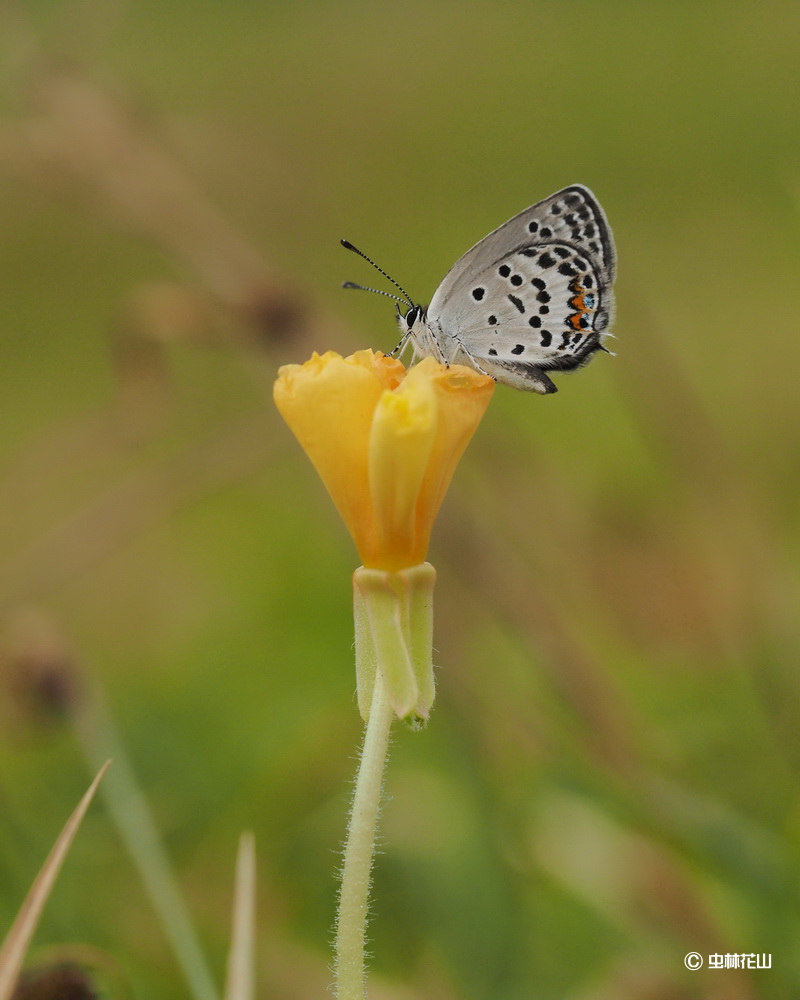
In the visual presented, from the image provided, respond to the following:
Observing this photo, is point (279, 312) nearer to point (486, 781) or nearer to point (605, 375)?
point (486, 781)

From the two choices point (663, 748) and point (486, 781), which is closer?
point (486, 781)

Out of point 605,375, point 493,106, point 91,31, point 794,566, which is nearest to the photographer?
point 91,31

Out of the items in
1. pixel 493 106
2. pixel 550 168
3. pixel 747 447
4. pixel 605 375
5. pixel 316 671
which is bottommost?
pixel 316 671

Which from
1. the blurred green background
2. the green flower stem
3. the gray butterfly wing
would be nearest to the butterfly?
the gray butterfly wing

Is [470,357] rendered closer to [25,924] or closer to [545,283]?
[545,283]

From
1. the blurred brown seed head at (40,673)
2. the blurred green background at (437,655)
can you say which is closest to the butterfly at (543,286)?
the blurred green background at (437,655)

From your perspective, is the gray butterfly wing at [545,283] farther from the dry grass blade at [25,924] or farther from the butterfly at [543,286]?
the dry grass blade at [25,924]

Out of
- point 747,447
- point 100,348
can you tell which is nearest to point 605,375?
point 747,447
